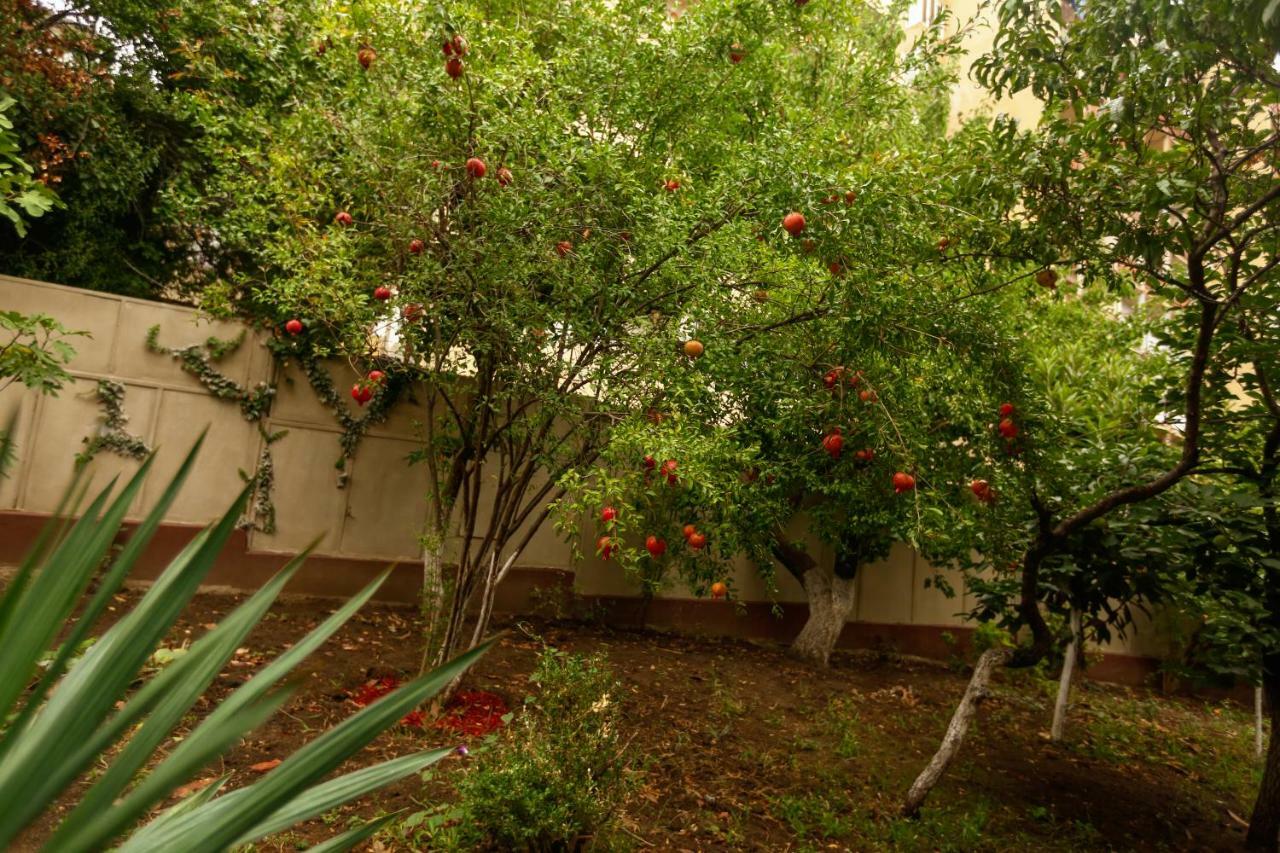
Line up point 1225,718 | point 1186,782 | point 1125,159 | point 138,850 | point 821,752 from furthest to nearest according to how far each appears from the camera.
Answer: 1. point 1225,718
2. point 1186,782
3. point 821,752
4. point 1125,159
5. point 138,850

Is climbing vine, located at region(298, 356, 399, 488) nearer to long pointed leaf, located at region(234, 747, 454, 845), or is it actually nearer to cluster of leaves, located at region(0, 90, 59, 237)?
cluster of leaves, located at region(0, 90, 59, 237)

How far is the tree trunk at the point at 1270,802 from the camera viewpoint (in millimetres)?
5461

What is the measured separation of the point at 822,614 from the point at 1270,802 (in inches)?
147

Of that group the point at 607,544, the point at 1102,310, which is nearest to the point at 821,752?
the point at 607,544

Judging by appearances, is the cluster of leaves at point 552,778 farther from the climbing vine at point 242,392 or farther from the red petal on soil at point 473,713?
the climbing vine at point 242,392

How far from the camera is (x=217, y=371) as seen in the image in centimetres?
680

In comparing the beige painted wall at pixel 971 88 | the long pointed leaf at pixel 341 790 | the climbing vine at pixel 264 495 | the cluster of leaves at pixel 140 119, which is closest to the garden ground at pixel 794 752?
the climbing vine at pixel 264 495

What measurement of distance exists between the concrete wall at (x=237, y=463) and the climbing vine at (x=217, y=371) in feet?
0.18

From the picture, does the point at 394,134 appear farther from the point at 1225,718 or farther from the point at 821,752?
the point at 1225,718

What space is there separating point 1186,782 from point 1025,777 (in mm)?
1746

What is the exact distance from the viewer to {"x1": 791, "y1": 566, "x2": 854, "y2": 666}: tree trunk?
8.22m

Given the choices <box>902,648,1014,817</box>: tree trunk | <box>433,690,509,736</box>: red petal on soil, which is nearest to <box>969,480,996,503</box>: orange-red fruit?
<box>902,648,1014,817</box>: tree trunk

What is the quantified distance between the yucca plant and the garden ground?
2777 millimetres

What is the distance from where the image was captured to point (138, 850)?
1067 mm
